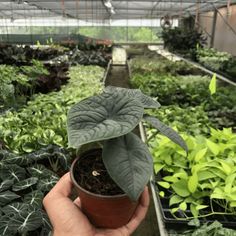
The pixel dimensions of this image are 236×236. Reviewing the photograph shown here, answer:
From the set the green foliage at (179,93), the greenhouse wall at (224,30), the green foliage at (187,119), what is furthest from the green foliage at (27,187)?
the greenhouse wall at (224,30)

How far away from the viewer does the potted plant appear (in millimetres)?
847

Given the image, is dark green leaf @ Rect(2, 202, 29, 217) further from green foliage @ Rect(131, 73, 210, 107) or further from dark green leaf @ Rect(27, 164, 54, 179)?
green foliage @ Rect(131, 73, 210, 107)

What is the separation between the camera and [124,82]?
22.6ft

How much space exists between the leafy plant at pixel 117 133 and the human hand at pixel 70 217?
1.00 ft

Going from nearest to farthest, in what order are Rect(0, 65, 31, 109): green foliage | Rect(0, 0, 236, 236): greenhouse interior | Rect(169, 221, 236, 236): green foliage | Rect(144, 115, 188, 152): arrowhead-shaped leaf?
Rect(0, 0, 236, 236): greenhouse interior < Rect(144, 115, 188, 152): arrowhead-shaped leaf < Rect(169, 221, 236, 236): green foliage < Rect(0, 65, 31, 109): green foliage

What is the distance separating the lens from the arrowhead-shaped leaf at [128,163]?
2.78ft

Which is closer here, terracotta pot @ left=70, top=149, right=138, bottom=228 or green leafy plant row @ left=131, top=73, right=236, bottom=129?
terracotta pot @ left=70, top=149, right=138, bottom=228

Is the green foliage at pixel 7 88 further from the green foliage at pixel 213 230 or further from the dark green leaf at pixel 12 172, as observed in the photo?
the green foliage at pixel 213 230

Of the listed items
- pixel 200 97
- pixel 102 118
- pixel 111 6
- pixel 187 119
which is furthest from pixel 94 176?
pixel 111 6

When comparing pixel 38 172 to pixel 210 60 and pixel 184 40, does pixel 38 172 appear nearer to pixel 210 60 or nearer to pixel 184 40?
pixel 210 60

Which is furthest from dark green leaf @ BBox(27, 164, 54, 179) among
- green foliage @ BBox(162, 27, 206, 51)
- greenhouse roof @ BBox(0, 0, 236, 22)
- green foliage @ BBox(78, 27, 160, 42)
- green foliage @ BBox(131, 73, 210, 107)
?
green foliage @ BBox(78, 27, 160, 42)

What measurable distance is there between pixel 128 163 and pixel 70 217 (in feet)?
1.19

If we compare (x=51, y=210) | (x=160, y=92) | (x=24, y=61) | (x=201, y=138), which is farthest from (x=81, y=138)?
(x=24, y=61)

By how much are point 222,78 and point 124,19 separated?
15.1 metres
